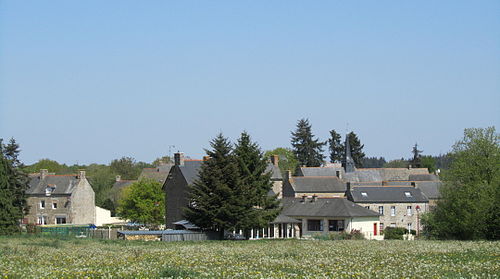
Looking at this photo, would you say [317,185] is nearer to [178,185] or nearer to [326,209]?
[326,209]

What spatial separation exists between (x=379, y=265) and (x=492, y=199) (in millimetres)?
30209

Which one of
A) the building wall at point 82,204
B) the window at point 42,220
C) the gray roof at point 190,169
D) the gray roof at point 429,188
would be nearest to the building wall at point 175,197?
the gray roof at point 190,169

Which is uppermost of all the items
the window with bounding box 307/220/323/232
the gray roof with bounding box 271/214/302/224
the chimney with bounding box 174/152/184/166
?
the chimney with bounding box 174/152/184/166

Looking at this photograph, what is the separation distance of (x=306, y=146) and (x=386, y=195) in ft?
164

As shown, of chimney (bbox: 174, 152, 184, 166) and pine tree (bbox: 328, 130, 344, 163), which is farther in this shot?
pine tree (bbox: 328, 130, 344, 163)

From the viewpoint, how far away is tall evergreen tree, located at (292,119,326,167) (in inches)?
5039

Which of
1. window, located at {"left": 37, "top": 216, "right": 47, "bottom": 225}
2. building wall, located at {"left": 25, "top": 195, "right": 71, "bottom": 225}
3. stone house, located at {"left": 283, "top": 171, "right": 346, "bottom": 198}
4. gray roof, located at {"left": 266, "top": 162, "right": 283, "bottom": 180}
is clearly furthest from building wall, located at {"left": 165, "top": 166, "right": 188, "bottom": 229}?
stone house, located at {"left": 283, "top": 171, "right": 346, "bottom": 198}

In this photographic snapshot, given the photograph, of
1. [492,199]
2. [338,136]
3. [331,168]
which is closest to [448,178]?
[492,199]

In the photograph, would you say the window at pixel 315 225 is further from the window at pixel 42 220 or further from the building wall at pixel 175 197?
the window at pixel 42 220

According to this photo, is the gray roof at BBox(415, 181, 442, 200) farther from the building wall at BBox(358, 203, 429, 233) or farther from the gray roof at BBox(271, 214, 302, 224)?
the gray roof at BBox(271, 214, 302, 224)

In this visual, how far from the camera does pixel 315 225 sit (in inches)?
2680

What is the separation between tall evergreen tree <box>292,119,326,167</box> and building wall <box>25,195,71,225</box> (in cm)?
5409

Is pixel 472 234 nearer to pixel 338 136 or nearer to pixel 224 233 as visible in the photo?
pixel 224 233

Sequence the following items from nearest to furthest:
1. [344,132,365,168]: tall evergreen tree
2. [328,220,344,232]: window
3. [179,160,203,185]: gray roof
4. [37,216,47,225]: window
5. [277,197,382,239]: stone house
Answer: [179,160,203,185]: gray roof
[277,197,382,239]: stone house
[328,220,344,232]: window
[37,216,47,225]: window
[344,132,365,168]: tall evergreen tree
